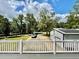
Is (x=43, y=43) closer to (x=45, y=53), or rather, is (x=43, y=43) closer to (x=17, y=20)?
(x=45, y=53)

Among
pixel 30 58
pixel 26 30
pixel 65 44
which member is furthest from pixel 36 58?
pixel 26 30

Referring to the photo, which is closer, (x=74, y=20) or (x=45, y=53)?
(x=45, y=53)

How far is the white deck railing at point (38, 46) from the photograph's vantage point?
1293 cm

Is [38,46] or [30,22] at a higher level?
[30,22]

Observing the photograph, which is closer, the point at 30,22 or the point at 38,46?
the point at 38,46

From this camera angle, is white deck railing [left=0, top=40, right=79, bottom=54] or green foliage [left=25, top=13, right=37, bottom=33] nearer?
white deck railing [left=0, top=40, right=79, bottom=54]

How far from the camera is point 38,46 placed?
13.9 metres

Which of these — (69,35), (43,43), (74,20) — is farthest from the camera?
(74,20)

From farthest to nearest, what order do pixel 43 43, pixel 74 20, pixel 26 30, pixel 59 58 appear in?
pixel 26 30
pixel 74 20
pixel 43 43
pixel 59 58

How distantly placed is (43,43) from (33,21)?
74.6 m

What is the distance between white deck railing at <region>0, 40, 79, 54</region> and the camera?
42.4 ft

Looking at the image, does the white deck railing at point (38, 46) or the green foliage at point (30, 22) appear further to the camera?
the green foliage at point (30, 22)

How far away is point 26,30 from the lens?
94.9 metres

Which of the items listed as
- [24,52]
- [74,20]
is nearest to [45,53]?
[24,52]
